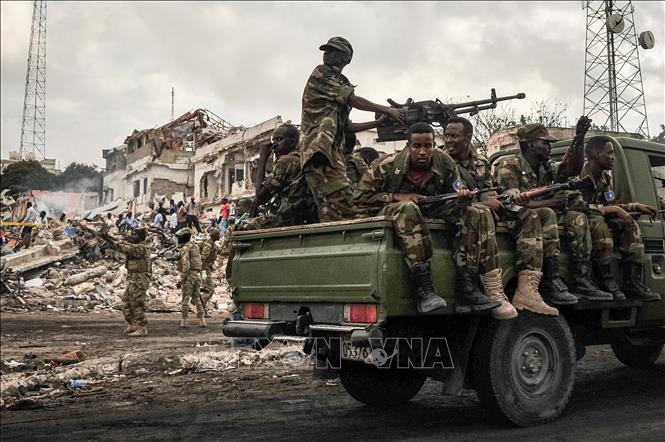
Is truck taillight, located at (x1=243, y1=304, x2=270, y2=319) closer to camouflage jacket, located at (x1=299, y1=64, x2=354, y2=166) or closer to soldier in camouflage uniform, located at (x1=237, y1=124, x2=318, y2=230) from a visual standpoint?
soldier in camouflage uniform, located at (x1=237, y1=124, x2=318, y2=230)

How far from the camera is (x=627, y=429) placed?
470 cm

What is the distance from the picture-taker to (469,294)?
4.55 meters

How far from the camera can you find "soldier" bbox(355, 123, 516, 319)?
433 centimetres

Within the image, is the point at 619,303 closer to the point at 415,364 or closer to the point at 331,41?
the point at 415,364

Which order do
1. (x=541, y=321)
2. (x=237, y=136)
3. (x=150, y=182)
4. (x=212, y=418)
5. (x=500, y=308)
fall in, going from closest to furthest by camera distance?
(x=500, y=308), (x=541, y=321), (x=212, y=418), (x=237, y=136), (x=150, y=182)

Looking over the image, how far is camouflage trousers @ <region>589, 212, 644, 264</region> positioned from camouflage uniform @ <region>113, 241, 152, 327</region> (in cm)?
794

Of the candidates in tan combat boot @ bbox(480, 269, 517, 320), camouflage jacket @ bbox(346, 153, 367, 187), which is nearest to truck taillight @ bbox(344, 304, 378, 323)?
tan combat boot @ bbox(480, 269, 517, 320)

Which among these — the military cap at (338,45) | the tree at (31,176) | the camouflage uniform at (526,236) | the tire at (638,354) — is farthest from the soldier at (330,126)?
the tree at (31,176)

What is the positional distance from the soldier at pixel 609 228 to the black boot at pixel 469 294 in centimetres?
136

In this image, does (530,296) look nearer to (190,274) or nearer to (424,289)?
(424,289)

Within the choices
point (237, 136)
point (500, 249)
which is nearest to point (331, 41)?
point (500, 249)

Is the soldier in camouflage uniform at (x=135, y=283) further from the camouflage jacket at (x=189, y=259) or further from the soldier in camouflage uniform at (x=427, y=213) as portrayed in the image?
the soldier in camouflage uniform at (x=427, y=213)

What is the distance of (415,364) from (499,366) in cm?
56

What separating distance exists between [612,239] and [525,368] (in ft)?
4.80
